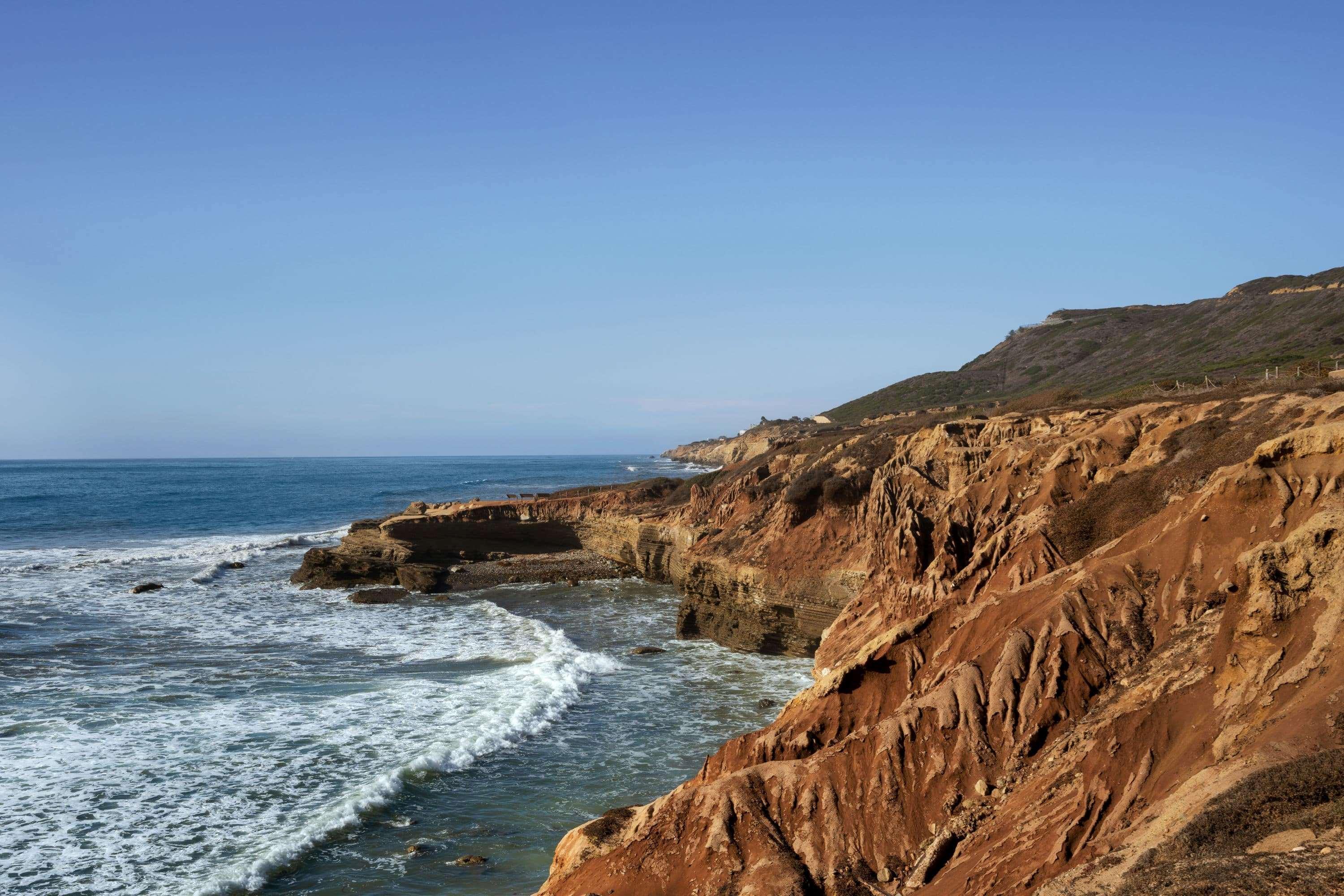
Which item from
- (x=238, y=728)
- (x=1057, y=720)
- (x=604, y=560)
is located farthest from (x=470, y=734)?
(x=604, y=560)

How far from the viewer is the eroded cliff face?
884 cm

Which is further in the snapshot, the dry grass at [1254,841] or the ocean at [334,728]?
the ocean at [334,728]

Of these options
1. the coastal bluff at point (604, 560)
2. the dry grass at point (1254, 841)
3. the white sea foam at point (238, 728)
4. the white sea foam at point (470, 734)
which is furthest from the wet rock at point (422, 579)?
the dry grass at point (1254, 841)

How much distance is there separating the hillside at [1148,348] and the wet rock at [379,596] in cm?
3975

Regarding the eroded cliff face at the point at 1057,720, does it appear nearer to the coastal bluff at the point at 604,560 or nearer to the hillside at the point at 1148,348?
the coastal bluff at the point at 604,560

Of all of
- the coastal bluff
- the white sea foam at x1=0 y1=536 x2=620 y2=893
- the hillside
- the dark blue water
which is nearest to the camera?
the white sea foam at x1=0 y1=536 x2=620 y2=893

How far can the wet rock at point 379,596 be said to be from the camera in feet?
140

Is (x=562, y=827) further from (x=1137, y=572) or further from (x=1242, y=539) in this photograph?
(x=1242, y=539)

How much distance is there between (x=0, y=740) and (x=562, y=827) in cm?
1428

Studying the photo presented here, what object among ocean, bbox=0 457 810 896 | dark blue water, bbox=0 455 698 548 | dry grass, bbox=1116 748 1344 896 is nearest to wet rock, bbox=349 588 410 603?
ocean, bbox=0 457 810 896

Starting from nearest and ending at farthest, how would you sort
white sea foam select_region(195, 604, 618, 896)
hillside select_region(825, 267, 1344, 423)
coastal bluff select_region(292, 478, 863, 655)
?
white sea foam select_region(195, 604, 618, 896) < coastal bluff select_region(292, 478, 863, 655) < hillside select_region(825, 267, 1344, 423)

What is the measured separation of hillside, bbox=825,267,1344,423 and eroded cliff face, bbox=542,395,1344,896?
144 ft

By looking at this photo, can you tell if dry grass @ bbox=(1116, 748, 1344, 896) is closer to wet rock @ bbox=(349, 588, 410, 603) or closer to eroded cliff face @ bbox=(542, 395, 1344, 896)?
eroded cliff face @ bbox=(542, 395, 1344, 896)

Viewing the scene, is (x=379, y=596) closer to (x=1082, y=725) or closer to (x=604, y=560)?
(x=604, y=560)
